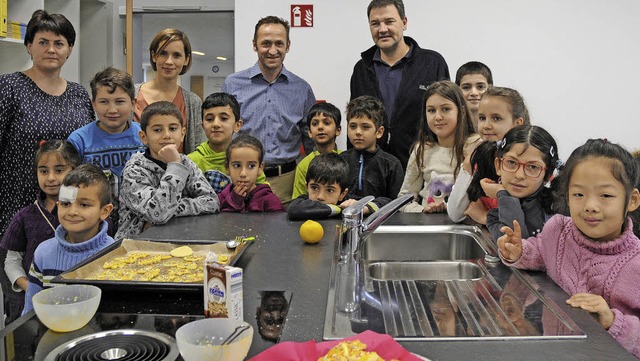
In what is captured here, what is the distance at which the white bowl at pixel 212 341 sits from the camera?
2.80 feet

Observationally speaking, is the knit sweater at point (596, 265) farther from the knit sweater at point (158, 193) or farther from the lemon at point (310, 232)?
the knit sweater at point (158, 193)

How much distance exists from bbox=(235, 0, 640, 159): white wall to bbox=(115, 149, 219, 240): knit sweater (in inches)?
81.4

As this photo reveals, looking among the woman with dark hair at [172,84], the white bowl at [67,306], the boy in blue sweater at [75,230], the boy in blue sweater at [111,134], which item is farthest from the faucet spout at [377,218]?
the woman with dark hair at [172,84]

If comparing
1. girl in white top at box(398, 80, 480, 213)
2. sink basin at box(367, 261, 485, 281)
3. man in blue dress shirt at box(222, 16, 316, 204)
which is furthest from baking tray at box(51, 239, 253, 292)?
man in blue dress shirt at box(222, 16, 316, 204)

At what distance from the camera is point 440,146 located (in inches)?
97.9

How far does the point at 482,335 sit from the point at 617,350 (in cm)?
22

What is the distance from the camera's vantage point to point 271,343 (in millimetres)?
985

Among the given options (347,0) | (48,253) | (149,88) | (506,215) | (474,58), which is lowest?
(48,253)

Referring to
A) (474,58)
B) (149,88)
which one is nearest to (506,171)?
(149,88)

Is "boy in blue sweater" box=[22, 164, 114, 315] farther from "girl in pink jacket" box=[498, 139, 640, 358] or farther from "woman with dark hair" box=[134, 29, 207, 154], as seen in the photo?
"girl in pink jacket" box=[498, 139, 640, 358]

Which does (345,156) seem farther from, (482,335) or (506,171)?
(482,335)

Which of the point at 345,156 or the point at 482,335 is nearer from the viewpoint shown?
the point at 482,335

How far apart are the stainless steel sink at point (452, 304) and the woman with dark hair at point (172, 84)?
1.55 metres

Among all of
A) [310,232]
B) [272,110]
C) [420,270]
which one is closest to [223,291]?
[310,232]
